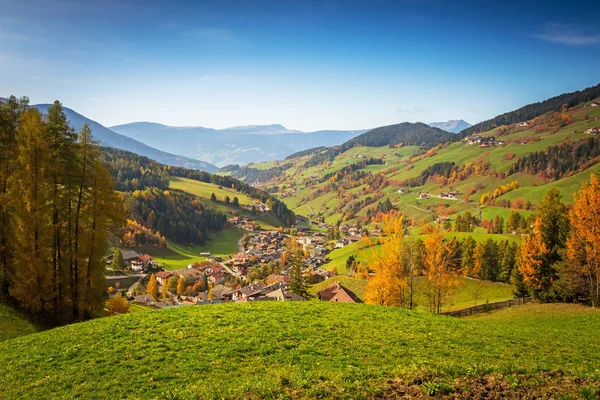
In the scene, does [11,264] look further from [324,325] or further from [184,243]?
[184,243]

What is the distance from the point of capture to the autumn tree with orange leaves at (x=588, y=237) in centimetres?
3038

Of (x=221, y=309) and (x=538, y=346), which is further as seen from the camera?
(x=221, y=309)

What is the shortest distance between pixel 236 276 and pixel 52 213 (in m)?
107

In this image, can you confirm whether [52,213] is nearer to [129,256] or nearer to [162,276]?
[162,276]

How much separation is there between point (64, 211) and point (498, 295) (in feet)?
224

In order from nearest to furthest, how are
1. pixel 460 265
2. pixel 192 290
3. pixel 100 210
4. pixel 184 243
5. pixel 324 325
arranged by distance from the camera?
1. pixel 324 325
2. pixel 100 210
3. pixel 460 265
4. pixel 192 290
5. pixel 184 243

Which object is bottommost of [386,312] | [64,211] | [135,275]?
[135,275]

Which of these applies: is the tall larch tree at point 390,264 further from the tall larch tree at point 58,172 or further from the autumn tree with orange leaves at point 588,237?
the tall larch tree at point 58,172

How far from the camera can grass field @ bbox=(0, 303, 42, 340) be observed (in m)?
20.8

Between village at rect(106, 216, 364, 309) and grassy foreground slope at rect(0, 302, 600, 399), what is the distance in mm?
41670

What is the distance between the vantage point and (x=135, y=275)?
120 metres

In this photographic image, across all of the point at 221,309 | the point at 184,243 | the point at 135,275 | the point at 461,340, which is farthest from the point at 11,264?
the point at 184,243

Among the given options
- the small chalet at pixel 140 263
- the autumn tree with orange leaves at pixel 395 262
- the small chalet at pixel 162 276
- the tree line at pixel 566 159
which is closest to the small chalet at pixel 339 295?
the autumn tree with orange leaves at pixel 395 262

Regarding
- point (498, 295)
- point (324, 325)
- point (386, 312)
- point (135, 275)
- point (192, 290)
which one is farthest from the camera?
point (135, 275)
